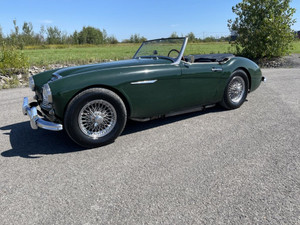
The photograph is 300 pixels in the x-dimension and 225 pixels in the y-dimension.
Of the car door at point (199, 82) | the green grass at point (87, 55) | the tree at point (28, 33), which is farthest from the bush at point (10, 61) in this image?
the tree at point (28, 33)

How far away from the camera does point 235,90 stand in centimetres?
434

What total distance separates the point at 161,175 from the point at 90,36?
67596mm

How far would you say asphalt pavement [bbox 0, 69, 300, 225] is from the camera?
1.78 meters

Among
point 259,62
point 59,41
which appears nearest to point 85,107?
point 259,62

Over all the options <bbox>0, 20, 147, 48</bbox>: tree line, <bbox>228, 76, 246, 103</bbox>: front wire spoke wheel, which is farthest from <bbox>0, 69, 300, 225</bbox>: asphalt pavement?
<bbox>0, 20, 147, 48</bbox>: tree line

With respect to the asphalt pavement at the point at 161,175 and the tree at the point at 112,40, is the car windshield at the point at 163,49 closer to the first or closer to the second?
the asphalt pavement at the point at 161,175

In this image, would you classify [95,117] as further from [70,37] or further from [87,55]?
[70,37]

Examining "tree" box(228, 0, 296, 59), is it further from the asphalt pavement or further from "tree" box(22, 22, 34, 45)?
"tree" box(22, 22, 34, 45)

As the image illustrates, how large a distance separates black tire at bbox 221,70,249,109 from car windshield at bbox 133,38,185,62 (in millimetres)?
1118

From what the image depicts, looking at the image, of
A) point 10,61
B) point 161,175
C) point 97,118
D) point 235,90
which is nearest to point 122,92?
point 97,118

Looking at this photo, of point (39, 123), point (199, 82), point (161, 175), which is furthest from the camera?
point (199, 82)

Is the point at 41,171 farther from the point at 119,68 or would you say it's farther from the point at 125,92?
the point at 119,68

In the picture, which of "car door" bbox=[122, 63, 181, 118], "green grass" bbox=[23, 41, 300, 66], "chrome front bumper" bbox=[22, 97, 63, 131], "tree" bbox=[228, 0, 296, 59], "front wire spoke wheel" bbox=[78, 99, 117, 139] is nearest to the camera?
"chrome front bumper" bbox=[22, 97, 63, 131]

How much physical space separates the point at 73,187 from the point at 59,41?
58.4 metres
